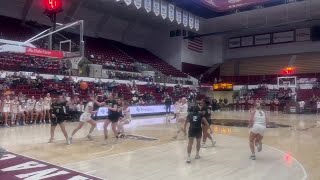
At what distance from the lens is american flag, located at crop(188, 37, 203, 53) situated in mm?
42831

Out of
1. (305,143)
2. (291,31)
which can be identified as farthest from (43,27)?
(291,31)

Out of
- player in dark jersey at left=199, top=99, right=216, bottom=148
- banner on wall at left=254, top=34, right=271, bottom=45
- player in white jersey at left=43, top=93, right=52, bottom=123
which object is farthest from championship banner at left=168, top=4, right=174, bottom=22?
player in dark jersey at left=199, top=99, right=216, bottom=148

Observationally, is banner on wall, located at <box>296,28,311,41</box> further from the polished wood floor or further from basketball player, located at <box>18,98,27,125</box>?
basketball player, located at <box>18,98,27,125</box>

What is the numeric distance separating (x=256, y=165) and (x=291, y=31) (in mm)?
36620

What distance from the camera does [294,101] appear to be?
3494cm

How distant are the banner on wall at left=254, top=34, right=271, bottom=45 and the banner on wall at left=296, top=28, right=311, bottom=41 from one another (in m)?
3.47

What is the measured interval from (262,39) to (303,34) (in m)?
4.97

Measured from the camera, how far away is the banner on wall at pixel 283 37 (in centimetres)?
4141

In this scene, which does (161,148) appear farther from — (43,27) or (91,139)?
(43,27)

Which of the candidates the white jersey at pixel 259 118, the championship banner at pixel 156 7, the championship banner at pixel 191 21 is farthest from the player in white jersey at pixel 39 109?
the championship banner at pixel 191 21

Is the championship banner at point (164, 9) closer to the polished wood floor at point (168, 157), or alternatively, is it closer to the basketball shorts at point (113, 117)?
the polished wood floor at point (168, 157)

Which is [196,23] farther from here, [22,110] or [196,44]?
[22,110]

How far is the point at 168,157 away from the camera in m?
9.60

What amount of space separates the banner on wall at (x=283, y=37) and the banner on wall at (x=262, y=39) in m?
0.63
